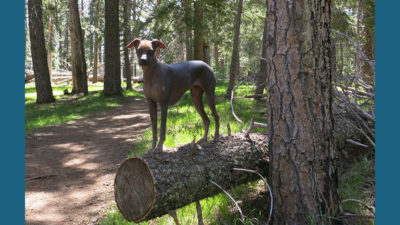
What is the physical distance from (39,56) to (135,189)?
39.8ft

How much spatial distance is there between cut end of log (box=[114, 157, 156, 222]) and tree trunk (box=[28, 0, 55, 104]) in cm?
1159

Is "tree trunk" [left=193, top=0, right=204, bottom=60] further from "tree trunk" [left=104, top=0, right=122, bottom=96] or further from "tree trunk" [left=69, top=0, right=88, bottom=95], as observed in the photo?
"tree trunk" [left=69, top=0, right=88, bottom=95]

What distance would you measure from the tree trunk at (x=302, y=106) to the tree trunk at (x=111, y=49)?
40.7 ft

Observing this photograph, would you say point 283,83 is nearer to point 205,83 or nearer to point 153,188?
point 205,83

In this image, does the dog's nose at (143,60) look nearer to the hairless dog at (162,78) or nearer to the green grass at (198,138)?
the hairless dog at (162,78)

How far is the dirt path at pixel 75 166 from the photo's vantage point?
4.32 metres

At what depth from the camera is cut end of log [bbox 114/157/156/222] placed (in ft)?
9.63

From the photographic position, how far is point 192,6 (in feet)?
38.4

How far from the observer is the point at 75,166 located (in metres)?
5.99

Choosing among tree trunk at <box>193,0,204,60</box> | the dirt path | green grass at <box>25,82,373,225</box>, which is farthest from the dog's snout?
tree trunk at <box>193,0,204,60</box>

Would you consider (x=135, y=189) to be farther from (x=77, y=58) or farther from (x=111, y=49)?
(x=77, y=58)

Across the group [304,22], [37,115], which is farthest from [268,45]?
[37,115]

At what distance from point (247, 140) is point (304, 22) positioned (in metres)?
1.67

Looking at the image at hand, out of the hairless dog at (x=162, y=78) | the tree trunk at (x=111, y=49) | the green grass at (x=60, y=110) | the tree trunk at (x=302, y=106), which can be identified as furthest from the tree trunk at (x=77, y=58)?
the tree trunk at (x=302, y=106)
